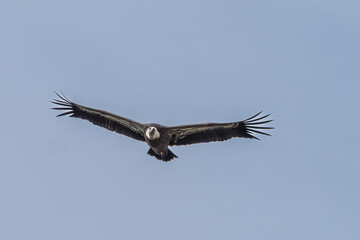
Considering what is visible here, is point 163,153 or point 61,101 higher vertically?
point 61,101

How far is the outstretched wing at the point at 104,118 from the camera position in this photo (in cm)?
2694

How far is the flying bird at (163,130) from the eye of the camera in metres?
24.9

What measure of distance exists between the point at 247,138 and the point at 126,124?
5080mm

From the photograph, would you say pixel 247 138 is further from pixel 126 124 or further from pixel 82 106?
pixel 82 106

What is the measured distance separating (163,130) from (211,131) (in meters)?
1.81

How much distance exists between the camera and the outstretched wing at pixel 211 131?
24.7 metres

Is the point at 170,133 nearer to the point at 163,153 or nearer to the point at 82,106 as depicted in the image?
the point at 163,153

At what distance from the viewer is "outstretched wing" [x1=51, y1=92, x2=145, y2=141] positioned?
88.4 feet

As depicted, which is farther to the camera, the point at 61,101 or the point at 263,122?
the point at 61,101

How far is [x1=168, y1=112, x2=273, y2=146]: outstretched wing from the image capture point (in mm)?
24688

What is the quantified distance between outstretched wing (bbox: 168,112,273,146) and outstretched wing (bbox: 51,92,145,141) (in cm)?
166

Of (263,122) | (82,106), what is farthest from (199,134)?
(82,106)

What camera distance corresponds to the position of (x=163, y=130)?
25.6 m

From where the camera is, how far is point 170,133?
84.9 feet
